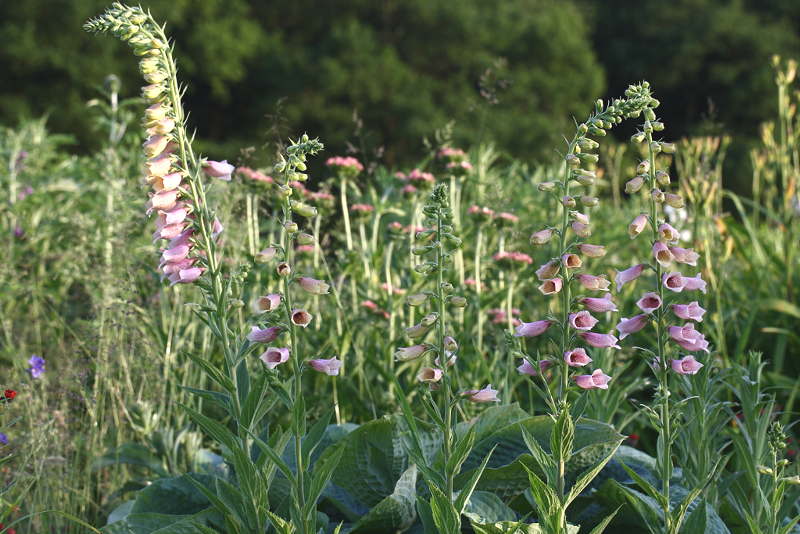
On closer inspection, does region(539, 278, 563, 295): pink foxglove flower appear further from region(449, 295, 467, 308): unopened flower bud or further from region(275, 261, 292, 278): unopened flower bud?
region(275, 261, 292, 278): unopened flower bud

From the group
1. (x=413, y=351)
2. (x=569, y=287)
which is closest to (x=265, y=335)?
(x=413, y=351)

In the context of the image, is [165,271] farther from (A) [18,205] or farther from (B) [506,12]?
(B) [506,12]

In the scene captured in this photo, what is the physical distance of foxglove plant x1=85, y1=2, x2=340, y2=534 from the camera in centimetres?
171

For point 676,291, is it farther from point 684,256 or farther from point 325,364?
point 325,364

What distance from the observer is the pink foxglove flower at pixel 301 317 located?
179cm

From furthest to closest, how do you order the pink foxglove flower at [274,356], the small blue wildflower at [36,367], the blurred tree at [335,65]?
→ the blurred tree at [335,65] < the small blue wildflower at [36,367] < the pink foxglove flower at [274,356]

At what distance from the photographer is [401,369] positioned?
3.06 m

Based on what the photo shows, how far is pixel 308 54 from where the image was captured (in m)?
18.3

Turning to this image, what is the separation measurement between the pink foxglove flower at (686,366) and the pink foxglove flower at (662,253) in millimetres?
207

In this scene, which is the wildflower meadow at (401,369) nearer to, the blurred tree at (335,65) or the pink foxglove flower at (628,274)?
the pink foxglove flower at (628,274)

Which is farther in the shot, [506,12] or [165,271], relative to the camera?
[506,12]

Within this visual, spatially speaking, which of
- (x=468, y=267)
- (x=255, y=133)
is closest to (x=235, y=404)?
(x=468, y=267)

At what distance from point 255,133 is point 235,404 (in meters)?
16.4

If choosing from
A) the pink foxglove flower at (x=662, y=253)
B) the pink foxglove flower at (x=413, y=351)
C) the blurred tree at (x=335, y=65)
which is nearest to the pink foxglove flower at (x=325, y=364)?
the pink foxglove flower at (x=413, y=351)
